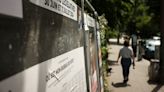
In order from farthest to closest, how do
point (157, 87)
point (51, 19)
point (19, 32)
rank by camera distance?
1. point (157, 87)
2. point (51, 19)
3. point (19, 32)

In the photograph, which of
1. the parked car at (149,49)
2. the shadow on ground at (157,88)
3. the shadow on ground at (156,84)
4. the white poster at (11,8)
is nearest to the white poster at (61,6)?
the white poster at (11,8)


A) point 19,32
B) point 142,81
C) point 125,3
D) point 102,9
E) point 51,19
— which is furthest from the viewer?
point 125,3

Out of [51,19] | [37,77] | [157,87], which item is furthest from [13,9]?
[157,87]

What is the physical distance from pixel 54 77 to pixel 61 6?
80cm

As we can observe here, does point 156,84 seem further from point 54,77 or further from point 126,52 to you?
point 54,77

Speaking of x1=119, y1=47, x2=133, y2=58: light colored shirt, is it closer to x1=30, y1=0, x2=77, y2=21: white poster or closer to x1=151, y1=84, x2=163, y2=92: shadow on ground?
x1=151, y1=84, x2=163, y2=92: shadow on ground

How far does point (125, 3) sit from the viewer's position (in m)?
27.8

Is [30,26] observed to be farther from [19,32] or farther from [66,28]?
[66,28]

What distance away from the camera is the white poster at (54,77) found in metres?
2.05

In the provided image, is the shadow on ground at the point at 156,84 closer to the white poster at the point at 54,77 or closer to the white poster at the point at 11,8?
the white poster at the point at 54,77

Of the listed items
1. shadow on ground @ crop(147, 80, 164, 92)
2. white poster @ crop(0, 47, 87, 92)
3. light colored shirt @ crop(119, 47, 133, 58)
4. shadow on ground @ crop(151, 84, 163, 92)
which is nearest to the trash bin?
shadow on ground @ crop(147, 80, 164, 92)

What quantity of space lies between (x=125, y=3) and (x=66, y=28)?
79.3 feet

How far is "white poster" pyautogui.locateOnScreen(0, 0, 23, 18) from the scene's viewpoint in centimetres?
193

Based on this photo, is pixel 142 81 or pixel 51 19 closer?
pixel 51 19
